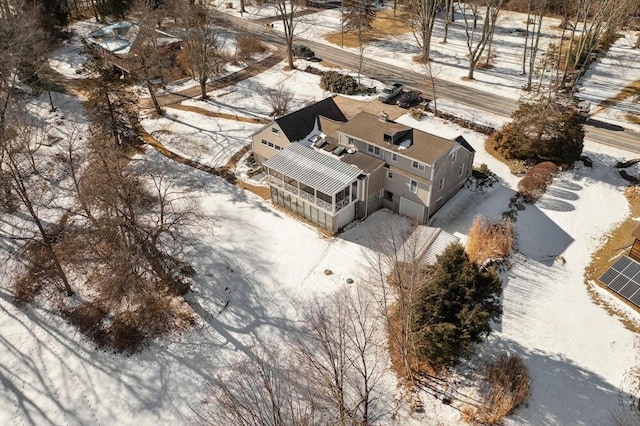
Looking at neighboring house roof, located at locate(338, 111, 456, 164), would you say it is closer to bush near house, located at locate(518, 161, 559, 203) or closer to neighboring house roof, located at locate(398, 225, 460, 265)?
neighboring house roof, located at locate(398, 225, 460, 265)

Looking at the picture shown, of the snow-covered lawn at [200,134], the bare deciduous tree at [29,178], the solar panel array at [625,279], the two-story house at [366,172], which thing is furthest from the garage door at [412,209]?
the bare deciduous tree at [29,178]

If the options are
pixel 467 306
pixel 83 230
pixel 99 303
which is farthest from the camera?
pixel 83 230

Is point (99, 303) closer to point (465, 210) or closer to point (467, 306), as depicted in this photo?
point (467, 306)

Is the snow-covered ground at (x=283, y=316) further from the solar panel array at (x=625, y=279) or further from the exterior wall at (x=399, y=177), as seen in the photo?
the exterior wall at (x=399, y=177)

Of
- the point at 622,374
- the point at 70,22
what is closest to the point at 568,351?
the point at 622,374

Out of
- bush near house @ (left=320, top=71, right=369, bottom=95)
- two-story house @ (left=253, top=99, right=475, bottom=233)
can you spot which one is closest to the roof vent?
two-story house @ (left=253, top=99, right=475, bottom=233)

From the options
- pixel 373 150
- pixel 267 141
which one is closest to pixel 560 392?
pixel 373 150
